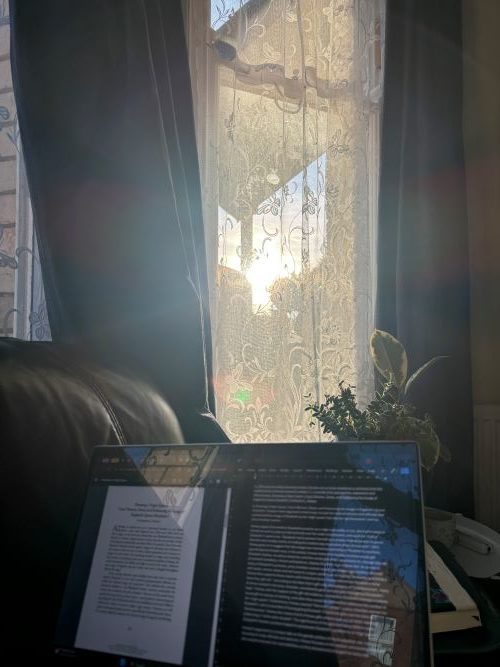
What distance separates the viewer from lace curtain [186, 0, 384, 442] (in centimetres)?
155

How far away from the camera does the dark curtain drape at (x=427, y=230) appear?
174 centimetres

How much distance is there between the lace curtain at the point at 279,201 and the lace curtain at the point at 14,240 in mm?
480

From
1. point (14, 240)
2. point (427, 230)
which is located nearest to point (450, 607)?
point (14, 240)

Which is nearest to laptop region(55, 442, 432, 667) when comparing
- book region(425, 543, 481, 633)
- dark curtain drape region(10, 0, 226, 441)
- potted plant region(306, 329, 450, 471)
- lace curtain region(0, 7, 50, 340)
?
book region(425, 543, 481, 633)

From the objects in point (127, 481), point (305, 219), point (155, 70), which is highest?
point (155, 70)

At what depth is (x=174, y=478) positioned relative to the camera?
65 centimetres

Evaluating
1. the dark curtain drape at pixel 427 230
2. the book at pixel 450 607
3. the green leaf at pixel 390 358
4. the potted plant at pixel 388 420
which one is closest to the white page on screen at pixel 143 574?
the book at pixel 450 607

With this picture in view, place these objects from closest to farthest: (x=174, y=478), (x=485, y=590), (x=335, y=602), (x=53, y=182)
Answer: (x=335, y=602)
(x=174, y=478)
(x=485, y=590)
(x=53, y=182)

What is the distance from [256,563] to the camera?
576 millimetres

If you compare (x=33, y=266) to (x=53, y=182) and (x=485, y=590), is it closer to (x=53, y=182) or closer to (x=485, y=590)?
(x=53, y=182)

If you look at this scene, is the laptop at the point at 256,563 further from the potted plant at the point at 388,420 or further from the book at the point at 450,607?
the potted plant at the point at 388,420

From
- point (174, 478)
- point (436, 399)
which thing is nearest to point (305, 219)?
point (436, 399)

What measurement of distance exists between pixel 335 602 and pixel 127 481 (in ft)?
0.94

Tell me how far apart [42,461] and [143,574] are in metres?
0.19
